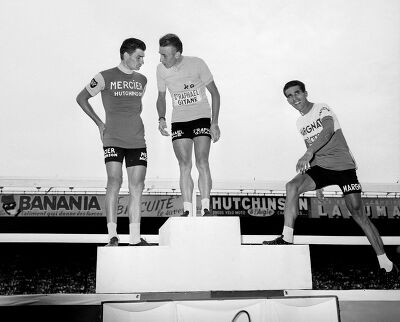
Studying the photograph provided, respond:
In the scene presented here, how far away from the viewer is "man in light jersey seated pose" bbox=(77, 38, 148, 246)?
11.1 ft

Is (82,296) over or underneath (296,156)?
underneath

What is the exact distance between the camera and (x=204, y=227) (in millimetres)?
2973

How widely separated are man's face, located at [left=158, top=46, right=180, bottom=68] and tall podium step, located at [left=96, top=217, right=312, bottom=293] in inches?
57.6

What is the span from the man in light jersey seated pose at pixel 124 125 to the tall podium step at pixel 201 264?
1.58ft

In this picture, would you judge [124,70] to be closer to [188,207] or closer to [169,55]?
[169,55]

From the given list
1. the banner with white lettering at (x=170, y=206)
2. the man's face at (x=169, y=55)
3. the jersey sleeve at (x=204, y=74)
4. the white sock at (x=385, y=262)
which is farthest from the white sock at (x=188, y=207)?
the banner with white lettering at (x=170, y=206)

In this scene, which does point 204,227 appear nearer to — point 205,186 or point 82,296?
point 205,186

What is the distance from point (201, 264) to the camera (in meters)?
2.89

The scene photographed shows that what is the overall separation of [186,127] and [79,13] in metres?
2.62

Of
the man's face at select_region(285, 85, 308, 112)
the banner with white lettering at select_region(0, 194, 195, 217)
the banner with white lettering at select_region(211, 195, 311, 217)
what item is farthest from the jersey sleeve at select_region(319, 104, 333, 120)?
the banner with white lettering at select_region(211, 195, 311, 217)

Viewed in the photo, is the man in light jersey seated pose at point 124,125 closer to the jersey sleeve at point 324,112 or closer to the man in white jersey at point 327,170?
the man in white jersey at point 327,170

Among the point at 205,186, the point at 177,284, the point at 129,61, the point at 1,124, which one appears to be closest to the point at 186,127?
the point at 205,186

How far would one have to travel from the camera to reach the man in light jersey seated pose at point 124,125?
11.1 ft

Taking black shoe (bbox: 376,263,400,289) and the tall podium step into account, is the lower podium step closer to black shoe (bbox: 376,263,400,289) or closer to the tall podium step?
the tall podium step
